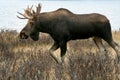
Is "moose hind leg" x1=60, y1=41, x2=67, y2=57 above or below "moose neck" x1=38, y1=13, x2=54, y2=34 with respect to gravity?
below

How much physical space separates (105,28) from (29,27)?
6.08 ft

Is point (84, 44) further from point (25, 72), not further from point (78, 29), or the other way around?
point (25, 72)

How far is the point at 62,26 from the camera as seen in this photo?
10469 mm

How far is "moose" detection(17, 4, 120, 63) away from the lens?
10484 millimetres

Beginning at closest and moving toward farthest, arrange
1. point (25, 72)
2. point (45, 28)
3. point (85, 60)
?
point (25, 72) < point (85, 60) < point (45, 28)

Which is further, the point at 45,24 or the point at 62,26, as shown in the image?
the point at 45,24

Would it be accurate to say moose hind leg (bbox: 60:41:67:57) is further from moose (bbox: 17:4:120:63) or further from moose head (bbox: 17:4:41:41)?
moose head (bbox: 17:4:41:41)

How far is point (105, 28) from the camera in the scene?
36.0 feet

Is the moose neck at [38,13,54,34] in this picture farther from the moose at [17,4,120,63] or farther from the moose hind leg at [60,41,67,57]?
the moose hind leg at [60,41,67,57]

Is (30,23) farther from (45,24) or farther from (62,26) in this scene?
(62,26)

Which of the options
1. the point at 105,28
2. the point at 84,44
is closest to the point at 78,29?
the point at 105,28

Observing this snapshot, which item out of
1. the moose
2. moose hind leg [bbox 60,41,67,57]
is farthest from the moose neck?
moose hind leg [bbox 60,41,67,57]

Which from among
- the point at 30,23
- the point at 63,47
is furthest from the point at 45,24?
the point at 63,47

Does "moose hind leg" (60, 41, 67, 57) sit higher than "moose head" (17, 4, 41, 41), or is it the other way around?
"moose head" (17, 4, 41, 41)
